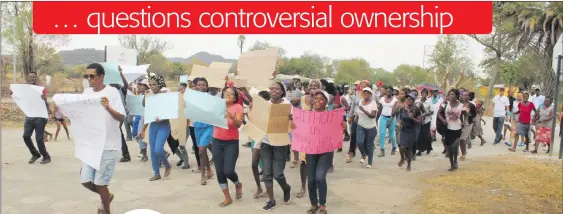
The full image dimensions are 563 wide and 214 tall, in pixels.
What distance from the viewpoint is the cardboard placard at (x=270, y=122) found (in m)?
5.50

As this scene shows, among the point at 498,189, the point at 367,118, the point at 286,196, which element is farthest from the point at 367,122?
the point at 286,196

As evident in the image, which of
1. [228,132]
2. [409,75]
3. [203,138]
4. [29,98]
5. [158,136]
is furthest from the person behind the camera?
[409,75]

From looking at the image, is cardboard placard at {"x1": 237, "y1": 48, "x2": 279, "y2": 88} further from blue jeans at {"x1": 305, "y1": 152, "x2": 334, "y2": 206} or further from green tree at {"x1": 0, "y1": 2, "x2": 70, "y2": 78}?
green tree at {"x1": 0, "y1": 2, "x2": 70, "y2": 78}

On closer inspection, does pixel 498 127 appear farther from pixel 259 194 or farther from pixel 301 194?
pixel 259 194

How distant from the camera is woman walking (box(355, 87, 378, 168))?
8.46 meters

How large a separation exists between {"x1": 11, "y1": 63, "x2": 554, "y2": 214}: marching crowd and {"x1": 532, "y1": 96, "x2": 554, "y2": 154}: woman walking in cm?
2

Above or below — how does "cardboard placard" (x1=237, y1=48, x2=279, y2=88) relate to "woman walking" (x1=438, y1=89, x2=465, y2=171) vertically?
above

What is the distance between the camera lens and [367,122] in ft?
28.2

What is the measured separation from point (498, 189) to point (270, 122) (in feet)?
13.0

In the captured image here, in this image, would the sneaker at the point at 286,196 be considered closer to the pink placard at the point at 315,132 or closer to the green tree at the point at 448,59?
the pink placard at the point at 315,132

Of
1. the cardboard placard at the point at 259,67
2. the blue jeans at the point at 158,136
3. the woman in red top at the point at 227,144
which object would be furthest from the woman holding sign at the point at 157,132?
the woman in red top at the point at 227,144

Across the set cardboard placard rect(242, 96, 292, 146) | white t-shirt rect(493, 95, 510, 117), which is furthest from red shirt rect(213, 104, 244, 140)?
white t-shirt rect(493, 95, 510, 117)

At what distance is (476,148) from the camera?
11711 millimetres

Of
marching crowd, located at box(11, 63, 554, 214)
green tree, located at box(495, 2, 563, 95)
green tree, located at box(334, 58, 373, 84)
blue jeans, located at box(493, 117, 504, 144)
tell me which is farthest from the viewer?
green tree, located at box(334, 58, 373, 84)
